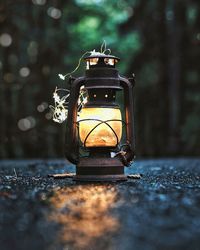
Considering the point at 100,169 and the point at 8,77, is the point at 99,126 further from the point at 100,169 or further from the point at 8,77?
the point at 8,77

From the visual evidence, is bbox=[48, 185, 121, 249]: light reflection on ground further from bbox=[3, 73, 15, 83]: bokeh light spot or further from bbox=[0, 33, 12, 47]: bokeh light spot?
bbox=[0, 33, 12, 47]: bokeh light spot

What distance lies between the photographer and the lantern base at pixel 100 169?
3.89m

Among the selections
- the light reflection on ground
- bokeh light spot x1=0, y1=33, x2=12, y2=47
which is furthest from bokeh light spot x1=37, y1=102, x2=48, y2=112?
the light reflection on ground

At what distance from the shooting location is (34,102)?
1302 cm

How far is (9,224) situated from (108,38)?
1288 cm

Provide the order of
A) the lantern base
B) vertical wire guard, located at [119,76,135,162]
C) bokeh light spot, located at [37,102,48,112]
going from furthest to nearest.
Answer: bokeh light spot, located at [37,102,48,112]
vertical wire guard, located at [119,76,135,162]
the lantern base

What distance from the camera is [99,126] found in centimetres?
396

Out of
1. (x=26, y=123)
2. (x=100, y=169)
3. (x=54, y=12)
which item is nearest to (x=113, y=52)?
(x=54, y=12)

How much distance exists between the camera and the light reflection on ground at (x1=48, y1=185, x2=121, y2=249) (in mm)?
2111

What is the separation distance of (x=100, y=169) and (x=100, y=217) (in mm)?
1477

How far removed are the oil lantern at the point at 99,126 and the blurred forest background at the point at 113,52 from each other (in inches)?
320

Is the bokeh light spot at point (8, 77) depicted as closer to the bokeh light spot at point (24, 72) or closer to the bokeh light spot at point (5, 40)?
the bokeh light spot at point (24, 72)

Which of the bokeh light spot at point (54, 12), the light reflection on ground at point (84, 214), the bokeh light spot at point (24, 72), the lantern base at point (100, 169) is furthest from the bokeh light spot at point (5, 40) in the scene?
the light reflection on ground at point (84, 214)

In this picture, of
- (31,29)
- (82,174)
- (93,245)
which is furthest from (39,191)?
(31,29)
